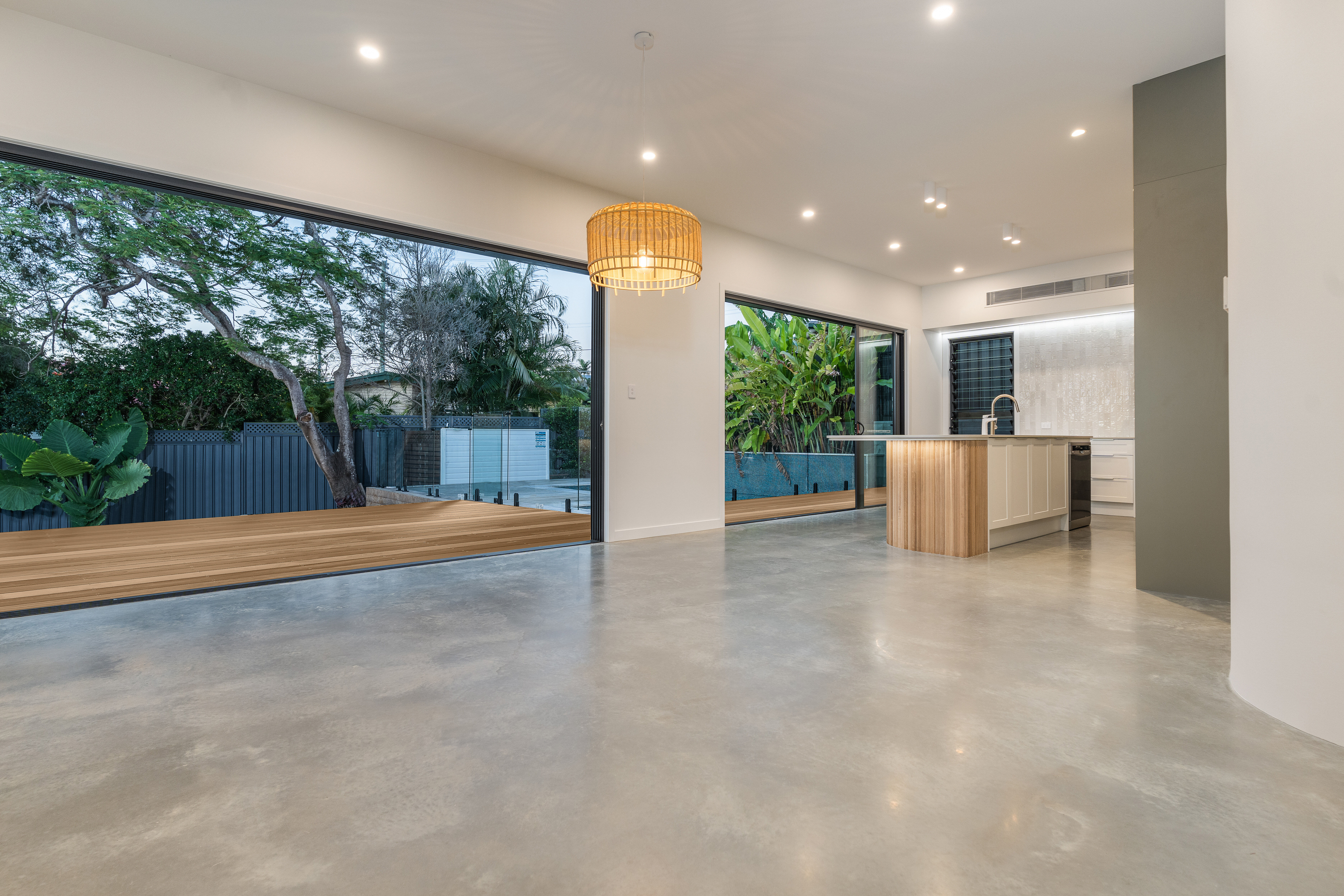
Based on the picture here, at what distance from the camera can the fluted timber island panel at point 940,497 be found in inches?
182

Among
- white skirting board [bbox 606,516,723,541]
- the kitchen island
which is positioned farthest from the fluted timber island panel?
white skirting board [bbox 606,516,723,541]

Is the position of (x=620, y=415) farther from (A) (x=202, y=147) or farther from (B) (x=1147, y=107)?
(B) (x=1147, y=107)

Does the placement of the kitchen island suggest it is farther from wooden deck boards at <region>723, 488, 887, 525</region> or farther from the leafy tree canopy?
the leafy tree canopy

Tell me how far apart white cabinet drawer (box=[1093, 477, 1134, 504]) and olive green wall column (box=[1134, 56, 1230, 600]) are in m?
4.07

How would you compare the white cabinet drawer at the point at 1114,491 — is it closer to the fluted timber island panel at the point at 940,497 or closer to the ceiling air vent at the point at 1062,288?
the ceiling air vent at the point at 1062,288

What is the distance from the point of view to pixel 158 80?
3342 mm

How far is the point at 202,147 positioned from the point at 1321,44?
15.4ft

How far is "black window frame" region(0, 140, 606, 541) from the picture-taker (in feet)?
10.3

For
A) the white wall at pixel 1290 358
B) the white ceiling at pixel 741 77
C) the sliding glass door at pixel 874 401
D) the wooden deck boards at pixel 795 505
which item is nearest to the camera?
the white wall at pixel 1290 358

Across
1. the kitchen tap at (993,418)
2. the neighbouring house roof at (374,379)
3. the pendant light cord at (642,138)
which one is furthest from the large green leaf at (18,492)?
the kitchen tap at (993,418)

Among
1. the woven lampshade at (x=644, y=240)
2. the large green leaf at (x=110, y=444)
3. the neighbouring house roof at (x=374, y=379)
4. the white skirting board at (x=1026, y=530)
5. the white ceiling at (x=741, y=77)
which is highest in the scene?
the white ceiling at (x=741, y=77)

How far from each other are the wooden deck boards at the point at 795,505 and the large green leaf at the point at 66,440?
5782 millimetres

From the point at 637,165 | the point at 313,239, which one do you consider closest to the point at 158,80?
the point at 637,165

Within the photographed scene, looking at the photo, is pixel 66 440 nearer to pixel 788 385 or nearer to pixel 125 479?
pixel 125 479
